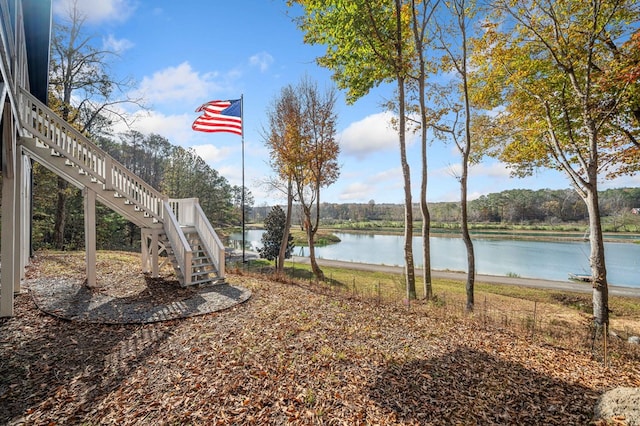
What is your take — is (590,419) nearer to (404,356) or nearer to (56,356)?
(404,356)

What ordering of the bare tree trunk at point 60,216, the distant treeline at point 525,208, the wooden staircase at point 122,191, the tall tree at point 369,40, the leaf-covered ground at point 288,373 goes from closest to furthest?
the leaf-covered ground at point 288,373 < the wooden staircase at point 122,191 < the tall tree at point 369,40 < the bare tree trunk at point 60,216 < the distant treeline at point 525,208

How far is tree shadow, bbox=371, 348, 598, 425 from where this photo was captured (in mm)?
2721

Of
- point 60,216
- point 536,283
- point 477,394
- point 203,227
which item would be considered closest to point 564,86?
point 477,394

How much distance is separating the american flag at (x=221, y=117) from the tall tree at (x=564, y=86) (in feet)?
27.3

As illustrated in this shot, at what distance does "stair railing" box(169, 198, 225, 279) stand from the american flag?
2.88 meters

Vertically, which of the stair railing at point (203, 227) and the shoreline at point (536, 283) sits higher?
the stair railing at point (203, 227)

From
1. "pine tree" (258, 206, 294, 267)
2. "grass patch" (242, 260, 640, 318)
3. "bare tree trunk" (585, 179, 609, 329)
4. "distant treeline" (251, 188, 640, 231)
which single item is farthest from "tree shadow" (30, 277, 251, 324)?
"distant treeline" (251, 188, 640, 231)

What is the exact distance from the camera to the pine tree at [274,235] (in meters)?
20.5

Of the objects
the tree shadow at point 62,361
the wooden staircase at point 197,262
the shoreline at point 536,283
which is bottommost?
the shoreline at point 536,283

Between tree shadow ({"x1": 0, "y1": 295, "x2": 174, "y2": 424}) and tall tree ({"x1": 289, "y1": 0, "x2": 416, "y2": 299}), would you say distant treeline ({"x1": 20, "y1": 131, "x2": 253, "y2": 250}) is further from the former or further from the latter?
tall tree ({"x1": 289, "y1": 0, "x2": 416, "y2": 299})

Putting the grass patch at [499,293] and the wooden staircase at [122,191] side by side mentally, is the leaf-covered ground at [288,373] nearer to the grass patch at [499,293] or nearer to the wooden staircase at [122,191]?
the wooden staircase at [122,191]

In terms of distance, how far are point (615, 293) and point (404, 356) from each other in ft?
→ 55.0

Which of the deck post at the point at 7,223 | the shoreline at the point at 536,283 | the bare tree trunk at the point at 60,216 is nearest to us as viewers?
the deck post at the point at 7,223

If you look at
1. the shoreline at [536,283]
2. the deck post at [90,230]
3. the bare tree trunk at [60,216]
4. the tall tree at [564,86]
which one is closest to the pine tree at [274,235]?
the shoreline at [536,283]
